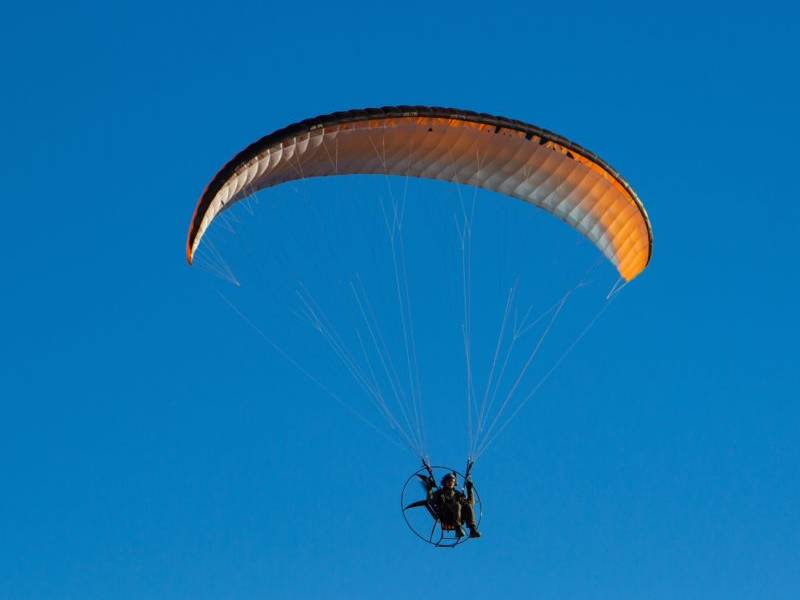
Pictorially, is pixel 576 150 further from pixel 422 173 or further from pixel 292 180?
pixel 292 180

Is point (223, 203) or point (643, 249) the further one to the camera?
point (643, 249)

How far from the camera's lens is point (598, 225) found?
33.7 meters

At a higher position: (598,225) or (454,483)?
(598,225)

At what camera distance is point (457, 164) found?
32.6 m

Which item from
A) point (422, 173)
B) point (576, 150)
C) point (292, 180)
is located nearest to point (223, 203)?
point (292, 180)

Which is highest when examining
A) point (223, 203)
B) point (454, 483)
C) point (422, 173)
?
point (422, 173)

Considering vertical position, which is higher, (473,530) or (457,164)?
(457,164)

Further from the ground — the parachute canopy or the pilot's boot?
the parachute canopy

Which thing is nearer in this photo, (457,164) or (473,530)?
(473,530)

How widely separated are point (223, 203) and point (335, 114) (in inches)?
94.5

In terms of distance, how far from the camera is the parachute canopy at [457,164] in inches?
1187

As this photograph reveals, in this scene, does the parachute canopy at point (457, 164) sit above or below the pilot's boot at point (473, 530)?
above

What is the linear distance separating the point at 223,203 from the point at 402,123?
129 inches

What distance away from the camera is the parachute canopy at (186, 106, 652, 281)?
3014 cm
